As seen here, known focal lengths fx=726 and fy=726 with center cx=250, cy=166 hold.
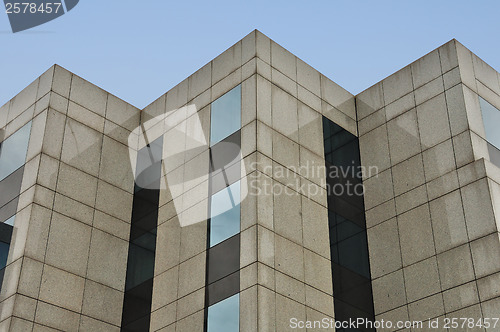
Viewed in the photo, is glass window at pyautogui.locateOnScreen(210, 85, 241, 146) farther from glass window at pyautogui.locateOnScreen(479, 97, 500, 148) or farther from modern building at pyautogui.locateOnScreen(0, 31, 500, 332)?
glass window at pyautogui.locateOnScreen(479, 97, 500, 148)

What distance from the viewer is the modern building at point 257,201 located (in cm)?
2930

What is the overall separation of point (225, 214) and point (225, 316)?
451 cm

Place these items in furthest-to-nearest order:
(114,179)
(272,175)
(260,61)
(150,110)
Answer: (150,110) → (114,179) → (260,61) → (272,175)

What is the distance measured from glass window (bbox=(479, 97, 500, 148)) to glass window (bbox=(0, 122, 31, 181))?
21.5m

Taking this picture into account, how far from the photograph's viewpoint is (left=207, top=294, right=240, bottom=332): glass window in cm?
2791

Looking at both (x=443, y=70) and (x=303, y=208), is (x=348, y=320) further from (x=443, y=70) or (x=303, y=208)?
(x=443, y=70)

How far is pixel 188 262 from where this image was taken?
31297 millimetres

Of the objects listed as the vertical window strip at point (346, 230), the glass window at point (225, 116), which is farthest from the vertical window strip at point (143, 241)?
the vertical window strip at point (346, 230)

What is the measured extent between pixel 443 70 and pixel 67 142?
717 inches

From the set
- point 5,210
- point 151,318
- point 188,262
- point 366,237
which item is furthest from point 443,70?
point 5,210

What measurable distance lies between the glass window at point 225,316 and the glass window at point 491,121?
14.0m

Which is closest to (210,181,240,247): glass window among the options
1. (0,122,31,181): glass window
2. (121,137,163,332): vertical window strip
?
(121,137,163,332): vertical window strip

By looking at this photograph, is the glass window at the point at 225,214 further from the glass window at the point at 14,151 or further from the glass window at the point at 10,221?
the glass window at the point at 14,151

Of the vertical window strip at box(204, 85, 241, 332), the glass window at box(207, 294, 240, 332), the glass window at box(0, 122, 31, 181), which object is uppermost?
the glass window at box(0, 122, 31, 181)
